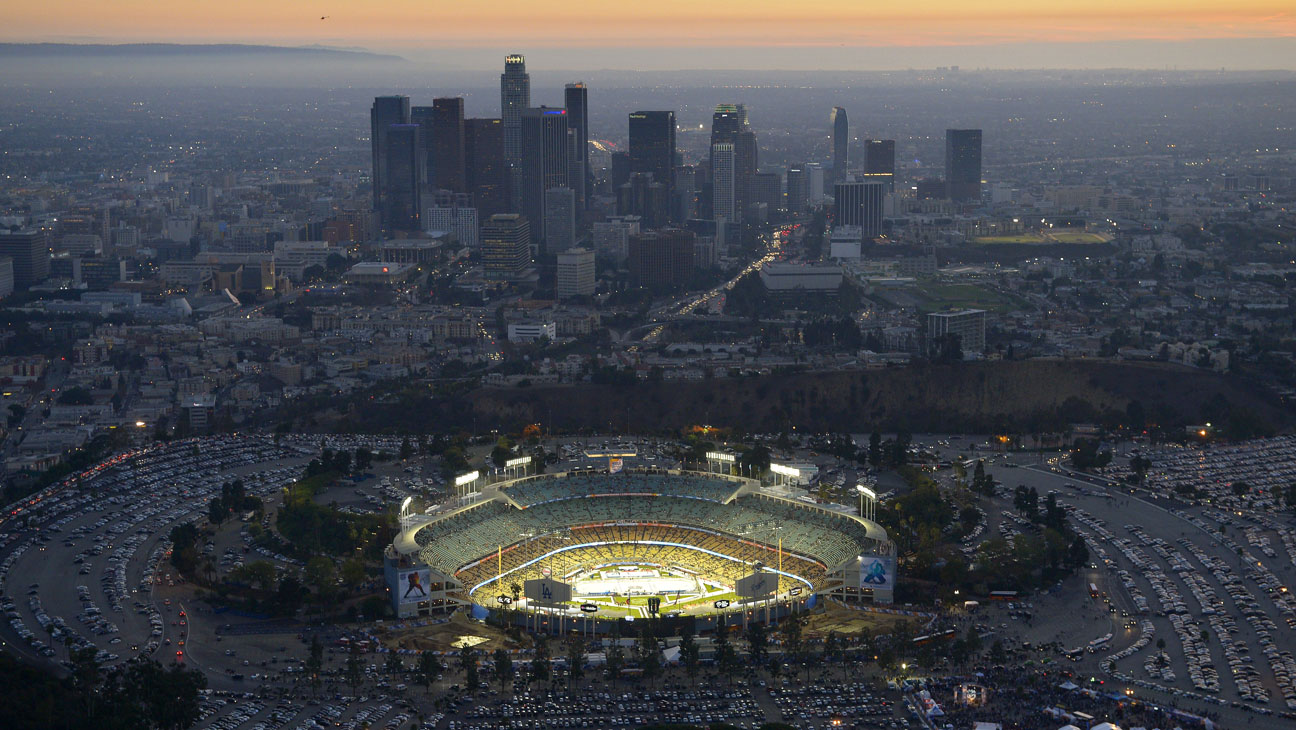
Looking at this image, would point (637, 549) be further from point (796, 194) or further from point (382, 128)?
point (796, 194)

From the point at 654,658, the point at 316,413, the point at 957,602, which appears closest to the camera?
the point at 654,658

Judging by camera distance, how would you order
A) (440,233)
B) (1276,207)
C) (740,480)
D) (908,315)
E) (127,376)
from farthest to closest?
(1276,207) → (440,233) → (908,315) → (127,376) → (740,480)

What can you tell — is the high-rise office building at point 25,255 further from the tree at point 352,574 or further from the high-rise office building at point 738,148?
the tree at point 352,574

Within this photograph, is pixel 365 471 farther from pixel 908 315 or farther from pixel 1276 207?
pixel 1276 207

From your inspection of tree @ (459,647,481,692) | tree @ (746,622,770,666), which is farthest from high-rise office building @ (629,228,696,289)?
tree @ (459,647,481,692)

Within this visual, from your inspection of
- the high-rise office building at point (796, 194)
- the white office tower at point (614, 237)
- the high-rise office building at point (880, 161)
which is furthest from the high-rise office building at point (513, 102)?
the high-rise office building at point (880, 161)

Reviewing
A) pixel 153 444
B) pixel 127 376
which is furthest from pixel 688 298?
pixel 153 444
